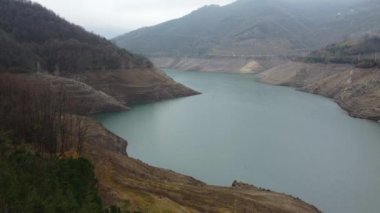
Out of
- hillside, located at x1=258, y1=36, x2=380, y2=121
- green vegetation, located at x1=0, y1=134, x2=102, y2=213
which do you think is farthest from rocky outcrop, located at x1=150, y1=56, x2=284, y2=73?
green vegetation, located at x1=0, y1=134, x2=102, y2=213

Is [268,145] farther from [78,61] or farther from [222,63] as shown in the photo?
[222,63]

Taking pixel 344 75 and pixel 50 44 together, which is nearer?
pixel 50 44

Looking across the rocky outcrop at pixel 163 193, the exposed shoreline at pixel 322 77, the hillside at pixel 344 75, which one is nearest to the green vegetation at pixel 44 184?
the rocky outcrop at pixel 163 193

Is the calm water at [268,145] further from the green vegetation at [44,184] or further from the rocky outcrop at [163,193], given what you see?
the green vegetation at [44,184]

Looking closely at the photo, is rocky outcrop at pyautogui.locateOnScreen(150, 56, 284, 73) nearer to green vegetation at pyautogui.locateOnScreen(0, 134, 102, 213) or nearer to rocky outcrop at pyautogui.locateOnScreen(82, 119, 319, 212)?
rocky outcrop at pyautogui.locateOnScreen(82, 119, 319, 212)

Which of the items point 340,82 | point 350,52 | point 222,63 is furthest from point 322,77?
point 222,63

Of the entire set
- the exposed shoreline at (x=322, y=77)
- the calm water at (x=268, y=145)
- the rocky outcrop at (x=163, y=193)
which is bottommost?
the calm water at (x=268, y=145)
